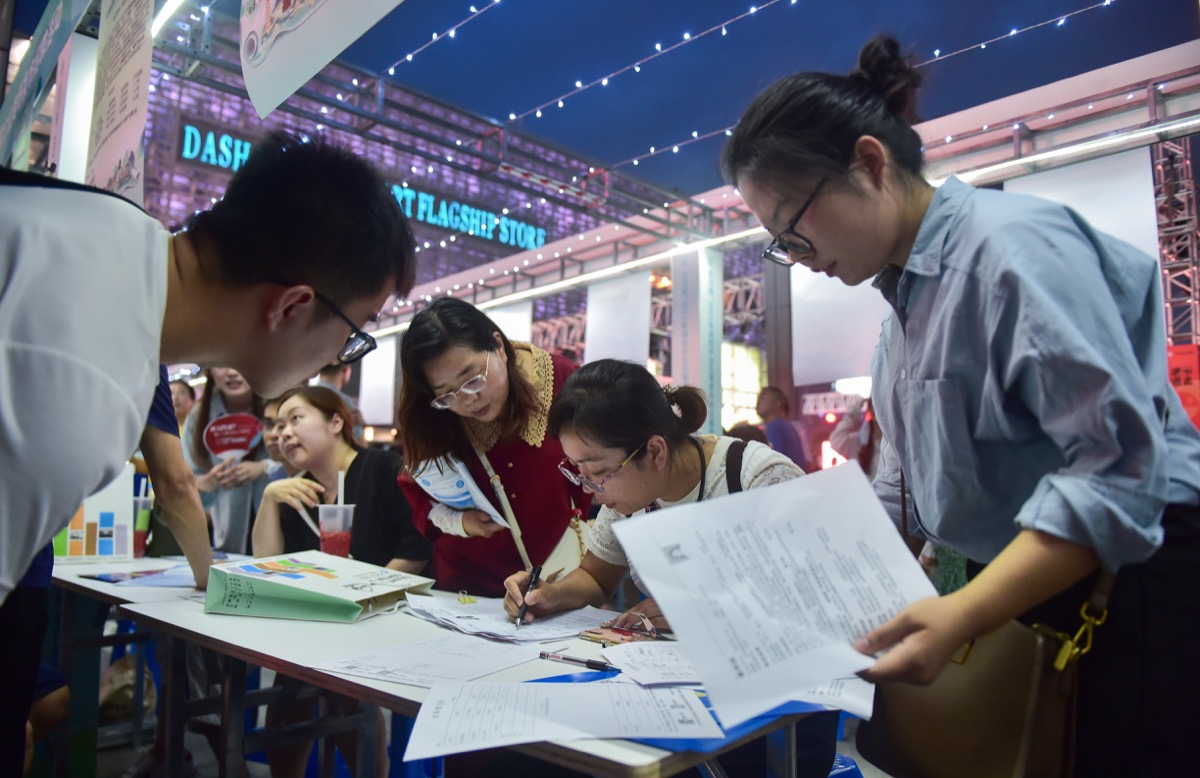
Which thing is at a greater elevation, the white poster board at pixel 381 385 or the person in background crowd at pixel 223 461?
the white poster board at pixel 381 385

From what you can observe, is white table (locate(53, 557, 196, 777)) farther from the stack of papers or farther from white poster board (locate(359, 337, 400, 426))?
white poster board (locate(359, 337, 400, 426))

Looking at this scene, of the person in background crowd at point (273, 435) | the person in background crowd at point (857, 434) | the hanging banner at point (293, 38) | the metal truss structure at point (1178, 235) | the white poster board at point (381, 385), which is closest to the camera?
the hanging banner at point (293, 38)

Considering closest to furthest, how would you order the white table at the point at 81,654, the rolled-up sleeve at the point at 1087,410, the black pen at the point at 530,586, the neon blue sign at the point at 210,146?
the rolled-up sleeve at the point at 1087,410 → the black pen at the point at 530,586 → the white table at the point at 81,654 → the neon blue sign at the point at 210,146

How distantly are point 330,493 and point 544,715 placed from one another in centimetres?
192

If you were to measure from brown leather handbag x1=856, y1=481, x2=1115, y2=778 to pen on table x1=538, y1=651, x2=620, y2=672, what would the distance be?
0.40m

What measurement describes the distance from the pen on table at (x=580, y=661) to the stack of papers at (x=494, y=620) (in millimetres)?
134

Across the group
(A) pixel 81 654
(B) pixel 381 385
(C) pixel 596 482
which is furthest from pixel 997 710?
(B) pixel 381 385

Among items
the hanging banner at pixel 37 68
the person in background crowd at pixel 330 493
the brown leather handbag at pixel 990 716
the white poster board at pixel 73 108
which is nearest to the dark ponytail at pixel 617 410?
the brown leather handbag at pixel 990 716

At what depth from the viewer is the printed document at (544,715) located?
0.83m

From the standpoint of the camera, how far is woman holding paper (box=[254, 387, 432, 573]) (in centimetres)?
249

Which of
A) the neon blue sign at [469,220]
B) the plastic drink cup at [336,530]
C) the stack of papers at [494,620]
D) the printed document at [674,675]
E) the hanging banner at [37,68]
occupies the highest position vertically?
the neon blue sign at [469,220]

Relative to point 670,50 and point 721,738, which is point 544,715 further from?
point 670,50

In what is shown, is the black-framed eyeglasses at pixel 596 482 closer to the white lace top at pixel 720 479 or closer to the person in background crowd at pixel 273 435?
the white lace top at pixel 720 479

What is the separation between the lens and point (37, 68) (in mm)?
3541
